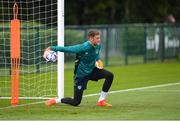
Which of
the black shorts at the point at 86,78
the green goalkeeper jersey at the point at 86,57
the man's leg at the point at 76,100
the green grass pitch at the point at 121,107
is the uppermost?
the green goalkeeper jersey at the point at 86,57

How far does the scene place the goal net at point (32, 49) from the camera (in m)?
20.2

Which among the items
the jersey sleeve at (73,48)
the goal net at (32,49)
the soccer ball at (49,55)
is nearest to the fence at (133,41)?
the goal net at (32,49)

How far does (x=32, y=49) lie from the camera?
80.6ft

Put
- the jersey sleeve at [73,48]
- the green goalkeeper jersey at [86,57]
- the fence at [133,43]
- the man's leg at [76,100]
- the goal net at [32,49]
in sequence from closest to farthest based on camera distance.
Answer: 1. the jersey sleeve at [73,48]
2. the green goalkeeper jersey at [86,57]
3. the man's leg at [76,100]
4. the goal net at [32,49]
5. the fence at [133,43]

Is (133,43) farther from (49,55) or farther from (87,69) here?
(49,55)

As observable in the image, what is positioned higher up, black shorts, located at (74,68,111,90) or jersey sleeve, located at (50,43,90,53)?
jersey sleeve, located at (50,43,90,53)

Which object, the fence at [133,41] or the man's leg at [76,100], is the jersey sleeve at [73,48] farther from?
the fence at [133,41]

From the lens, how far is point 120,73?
1123 inches

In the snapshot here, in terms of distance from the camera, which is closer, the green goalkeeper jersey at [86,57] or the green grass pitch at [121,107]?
the green grass pitch at [121,107]

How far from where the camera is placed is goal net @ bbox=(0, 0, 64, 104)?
20172 mm

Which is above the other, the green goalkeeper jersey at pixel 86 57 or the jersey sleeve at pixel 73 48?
the jersey sleeve at pixel 73 48

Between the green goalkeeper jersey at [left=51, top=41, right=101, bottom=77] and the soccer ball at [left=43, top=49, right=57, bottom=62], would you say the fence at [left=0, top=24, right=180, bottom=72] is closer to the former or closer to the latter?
the green goalkeeper jersey at [left=51, top=41, right=101, bottom=77]

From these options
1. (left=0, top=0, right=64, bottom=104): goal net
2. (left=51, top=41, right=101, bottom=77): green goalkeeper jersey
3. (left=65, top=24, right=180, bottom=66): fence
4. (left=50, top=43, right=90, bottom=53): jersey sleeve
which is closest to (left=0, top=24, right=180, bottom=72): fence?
(left=65, top=24, right=180, bottom=66): fence

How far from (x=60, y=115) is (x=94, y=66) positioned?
6.91 ft
